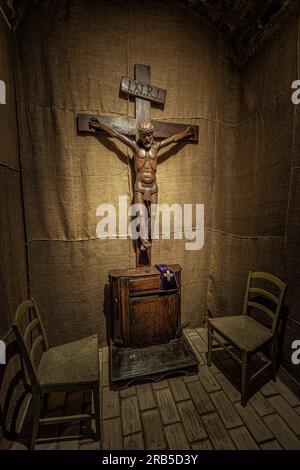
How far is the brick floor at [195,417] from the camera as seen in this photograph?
1806mm

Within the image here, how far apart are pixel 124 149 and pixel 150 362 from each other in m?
2.43

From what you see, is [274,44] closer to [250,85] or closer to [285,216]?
[250,85]

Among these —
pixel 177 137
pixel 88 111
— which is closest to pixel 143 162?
pixel 177 137

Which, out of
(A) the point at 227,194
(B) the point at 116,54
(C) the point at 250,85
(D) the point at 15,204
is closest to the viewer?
(D) the point at 15,204

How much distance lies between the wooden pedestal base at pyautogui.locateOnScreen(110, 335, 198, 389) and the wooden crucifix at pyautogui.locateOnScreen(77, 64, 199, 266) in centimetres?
111

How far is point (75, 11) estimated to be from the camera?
2.43 meters

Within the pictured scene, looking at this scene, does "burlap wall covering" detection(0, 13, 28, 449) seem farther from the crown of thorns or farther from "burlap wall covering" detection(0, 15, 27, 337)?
the crown of thorns

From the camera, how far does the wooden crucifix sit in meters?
2.47

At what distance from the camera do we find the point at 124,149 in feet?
9.01

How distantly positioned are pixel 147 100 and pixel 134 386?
123 inches

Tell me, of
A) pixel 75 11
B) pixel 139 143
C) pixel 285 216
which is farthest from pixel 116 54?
pixel 285 216

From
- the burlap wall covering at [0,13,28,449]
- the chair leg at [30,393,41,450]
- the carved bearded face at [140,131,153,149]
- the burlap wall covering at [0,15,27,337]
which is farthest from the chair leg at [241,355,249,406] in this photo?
the carved bearded face at [140,131,153,149]

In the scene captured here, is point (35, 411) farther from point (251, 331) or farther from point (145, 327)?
point (251, 331)

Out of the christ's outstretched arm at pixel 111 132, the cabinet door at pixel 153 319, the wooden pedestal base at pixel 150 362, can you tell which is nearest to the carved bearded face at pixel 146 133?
the christ's outstretched arm at pixel 111 132
